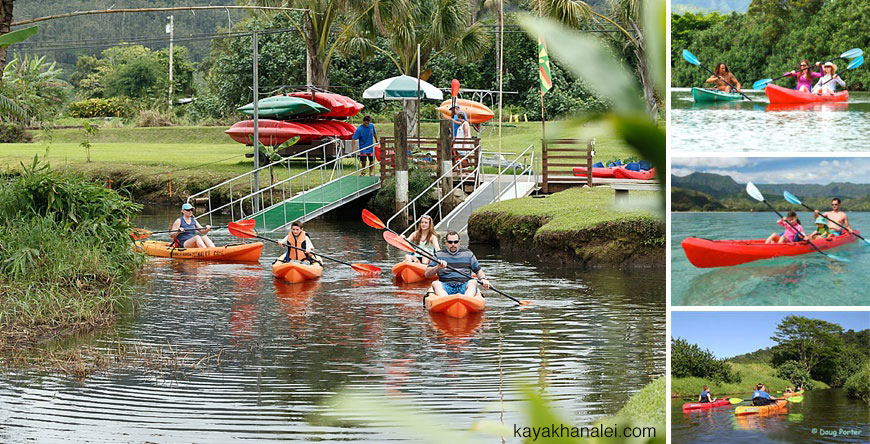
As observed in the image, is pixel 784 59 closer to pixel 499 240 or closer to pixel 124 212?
pixel 124 212

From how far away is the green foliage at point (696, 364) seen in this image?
2.15m

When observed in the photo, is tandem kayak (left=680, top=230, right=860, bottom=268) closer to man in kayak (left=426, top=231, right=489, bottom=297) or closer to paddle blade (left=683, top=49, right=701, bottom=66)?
paddle blade (left=683, top=49, right=701, bottom=66)

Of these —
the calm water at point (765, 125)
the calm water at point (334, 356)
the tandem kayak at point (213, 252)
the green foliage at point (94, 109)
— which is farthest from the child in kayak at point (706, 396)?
the green foliage at point (94, 109)

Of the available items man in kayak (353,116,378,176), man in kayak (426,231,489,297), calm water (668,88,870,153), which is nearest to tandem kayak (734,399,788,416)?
calm water (668,88,870,153)

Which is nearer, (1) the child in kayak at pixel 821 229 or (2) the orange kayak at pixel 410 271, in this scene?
(1) the child in kayak at pixel 821 229

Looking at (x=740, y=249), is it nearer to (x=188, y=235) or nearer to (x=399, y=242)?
(x=399, y=242)

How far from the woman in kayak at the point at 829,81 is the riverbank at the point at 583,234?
1456 centimetres

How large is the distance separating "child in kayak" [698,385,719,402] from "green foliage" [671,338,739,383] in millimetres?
25

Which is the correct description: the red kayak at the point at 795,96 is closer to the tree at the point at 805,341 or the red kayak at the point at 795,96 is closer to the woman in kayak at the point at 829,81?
the woman in kayak at the point at 829,81

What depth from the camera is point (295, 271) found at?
15.9 metres

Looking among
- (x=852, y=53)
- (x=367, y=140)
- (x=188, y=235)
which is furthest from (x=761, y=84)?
(x=367, y=140)

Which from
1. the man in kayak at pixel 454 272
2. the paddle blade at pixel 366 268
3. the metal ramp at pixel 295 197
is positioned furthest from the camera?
the metal ramp at pixel 295 197

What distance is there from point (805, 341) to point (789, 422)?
17 centimetres

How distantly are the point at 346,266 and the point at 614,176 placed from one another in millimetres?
7554
